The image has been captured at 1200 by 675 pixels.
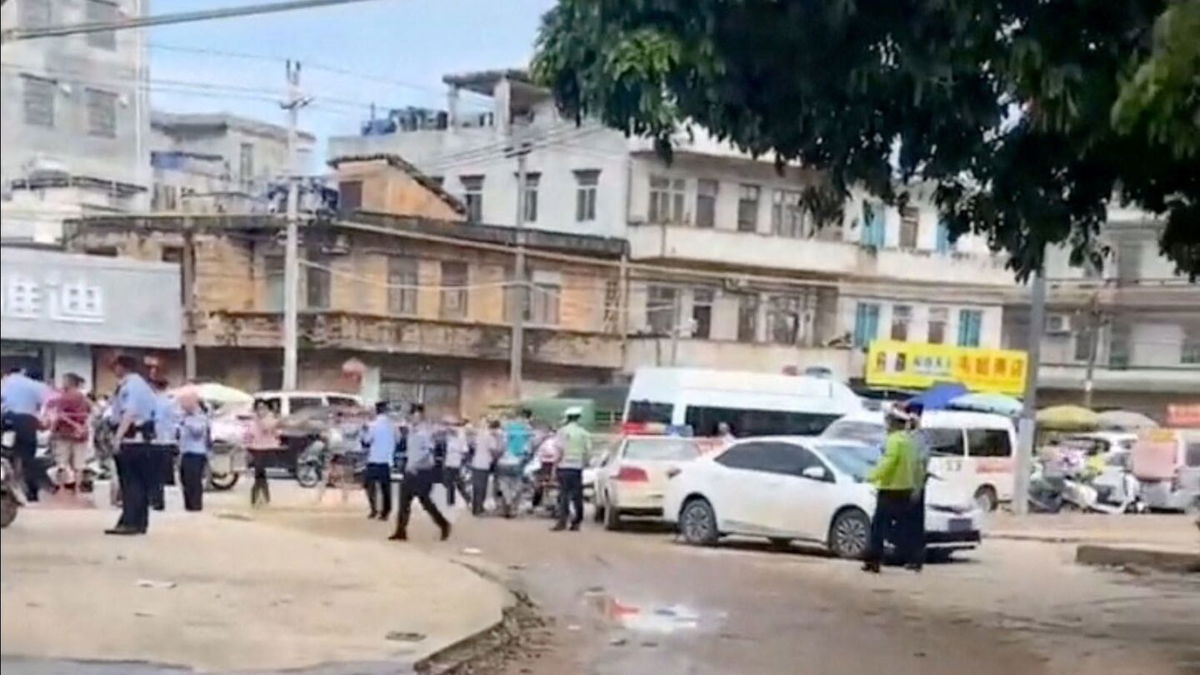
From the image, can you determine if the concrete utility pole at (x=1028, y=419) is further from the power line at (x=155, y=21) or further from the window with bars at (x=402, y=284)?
the power line at (x=155, y=21)

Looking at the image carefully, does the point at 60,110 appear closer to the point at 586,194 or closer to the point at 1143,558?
the point at 1143,558

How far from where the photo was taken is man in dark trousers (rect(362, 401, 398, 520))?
2352 centimetres


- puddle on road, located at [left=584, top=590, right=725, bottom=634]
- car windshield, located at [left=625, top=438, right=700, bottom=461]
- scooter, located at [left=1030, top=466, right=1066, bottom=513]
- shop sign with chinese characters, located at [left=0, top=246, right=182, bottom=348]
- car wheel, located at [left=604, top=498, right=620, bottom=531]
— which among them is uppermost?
shop sign with chinese characters, located at [left=0, top=246, right=182, bottom=348]

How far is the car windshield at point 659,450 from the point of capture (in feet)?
86.1

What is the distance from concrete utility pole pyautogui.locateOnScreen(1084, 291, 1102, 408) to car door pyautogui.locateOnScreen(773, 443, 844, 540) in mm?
29392

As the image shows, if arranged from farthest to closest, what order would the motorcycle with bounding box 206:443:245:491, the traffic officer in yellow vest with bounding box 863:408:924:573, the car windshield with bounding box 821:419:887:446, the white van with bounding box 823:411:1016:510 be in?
the white van with bounding box 823:411:1016:510 → the car windshield with bounding box 821:419:887:446 → the motorcycle with bounding box 206:443:245:491 → the traffic officer in yellow vest with bounding box 863:408:924:573

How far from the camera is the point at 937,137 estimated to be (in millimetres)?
11016

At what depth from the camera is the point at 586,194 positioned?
49812mm

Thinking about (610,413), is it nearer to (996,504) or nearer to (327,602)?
(996,504)

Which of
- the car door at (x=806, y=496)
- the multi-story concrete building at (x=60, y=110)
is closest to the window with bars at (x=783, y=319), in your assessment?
the car door at (x=806, y=496)

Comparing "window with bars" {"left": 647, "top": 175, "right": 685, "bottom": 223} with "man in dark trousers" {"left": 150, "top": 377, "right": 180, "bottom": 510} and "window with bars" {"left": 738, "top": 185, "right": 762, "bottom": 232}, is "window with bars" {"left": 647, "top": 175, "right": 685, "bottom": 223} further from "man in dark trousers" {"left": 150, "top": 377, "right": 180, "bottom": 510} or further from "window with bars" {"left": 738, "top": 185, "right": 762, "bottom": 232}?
"man in dark trousers" {"left": 150, "top": 377, "right": 180, "bottom": 510}

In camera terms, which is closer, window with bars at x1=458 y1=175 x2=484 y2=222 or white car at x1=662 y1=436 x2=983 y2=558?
white car at x1=662 y1=436 x2=983 y2=558

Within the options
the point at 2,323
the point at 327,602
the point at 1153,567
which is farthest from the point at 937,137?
the point at 1153,567

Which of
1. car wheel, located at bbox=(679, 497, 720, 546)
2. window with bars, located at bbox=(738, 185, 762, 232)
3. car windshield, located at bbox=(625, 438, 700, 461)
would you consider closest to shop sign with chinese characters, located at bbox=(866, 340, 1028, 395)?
window with bars, located at bbox=(738, 185, 762, 232)
